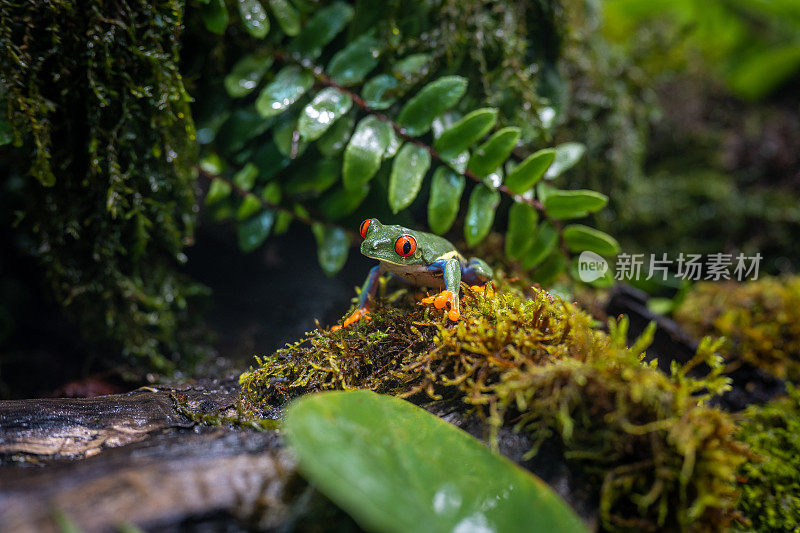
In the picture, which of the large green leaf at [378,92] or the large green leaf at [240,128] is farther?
the large green leaf at [240,128]

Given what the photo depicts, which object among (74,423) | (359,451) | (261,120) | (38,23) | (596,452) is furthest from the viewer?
(261,120)

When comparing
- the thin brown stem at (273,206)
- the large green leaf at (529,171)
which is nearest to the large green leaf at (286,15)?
the thin brown stem at (273,206)

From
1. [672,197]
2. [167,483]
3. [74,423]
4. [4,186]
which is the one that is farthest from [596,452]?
[672,197]

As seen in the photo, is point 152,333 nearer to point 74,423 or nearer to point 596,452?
point 74,423

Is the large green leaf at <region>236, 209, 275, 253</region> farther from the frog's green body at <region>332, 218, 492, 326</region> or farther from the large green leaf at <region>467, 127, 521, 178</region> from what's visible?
the large green leaf at <region>467, 127, 521, 178</region>

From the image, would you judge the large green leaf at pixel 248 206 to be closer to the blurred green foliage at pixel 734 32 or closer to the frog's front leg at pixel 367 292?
the frog's front leg at pixel 367 292
